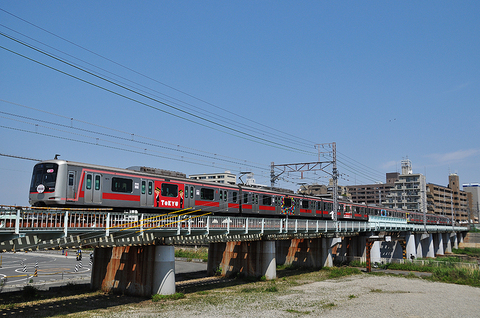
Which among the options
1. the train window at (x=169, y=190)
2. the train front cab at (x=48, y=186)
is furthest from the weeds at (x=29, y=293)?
the train window at (x=169, y=190)

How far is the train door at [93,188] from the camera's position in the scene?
77.3 ft

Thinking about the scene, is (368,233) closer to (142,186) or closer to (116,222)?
(142,186)

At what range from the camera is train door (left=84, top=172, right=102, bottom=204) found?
2358 centimetres

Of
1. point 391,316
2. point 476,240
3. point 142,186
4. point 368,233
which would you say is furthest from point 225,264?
point 476,240

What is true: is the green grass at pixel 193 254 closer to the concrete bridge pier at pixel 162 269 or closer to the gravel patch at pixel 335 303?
the gravel patch at pixel 335 303

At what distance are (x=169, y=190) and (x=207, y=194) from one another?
4447 millimetres

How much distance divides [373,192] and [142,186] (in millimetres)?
155284

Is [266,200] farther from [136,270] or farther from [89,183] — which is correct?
[89,183]

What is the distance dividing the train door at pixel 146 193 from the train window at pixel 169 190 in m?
1.20

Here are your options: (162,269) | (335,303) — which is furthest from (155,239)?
(335,303)

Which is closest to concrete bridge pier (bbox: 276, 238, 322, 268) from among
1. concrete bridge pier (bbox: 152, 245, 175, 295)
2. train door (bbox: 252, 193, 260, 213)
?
train door (bbox: 252, 193, 260, 213)

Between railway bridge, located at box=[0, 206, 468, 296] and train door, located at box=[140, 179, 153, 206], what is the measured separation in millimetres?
2045

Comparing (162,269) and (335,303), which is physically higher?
(162,269)

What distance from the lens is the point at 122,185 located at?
25578 millimetres
